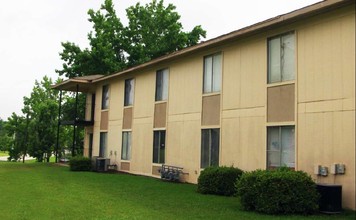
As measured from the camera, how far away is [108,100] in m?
26.1

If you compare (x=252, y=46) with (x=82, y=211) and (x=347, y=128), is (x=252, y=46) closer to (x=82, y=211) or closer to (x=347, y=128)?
(x=347, y=128)

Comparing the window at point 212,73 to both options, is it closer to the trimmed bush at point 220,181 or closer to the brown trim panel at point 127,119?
the trimmed bush at point 220,181

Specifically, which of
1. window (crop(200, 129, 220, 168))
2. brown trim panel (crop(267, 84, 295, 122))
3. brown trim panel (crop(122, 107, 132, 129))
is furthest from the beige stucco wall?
brown trim panel (crop(122, 107, 132, 129))

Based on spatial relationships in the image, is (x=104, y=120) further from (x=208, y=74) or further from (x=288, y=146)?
(x=288, y=146)

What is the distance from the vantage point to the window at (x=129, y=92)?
2316 cm

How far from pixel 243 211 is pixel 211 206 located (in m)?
1.00

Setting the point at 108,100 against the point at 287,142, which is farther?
the point at 108,100

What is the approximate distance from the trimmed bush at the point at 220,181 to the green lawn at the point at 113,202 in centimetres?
48

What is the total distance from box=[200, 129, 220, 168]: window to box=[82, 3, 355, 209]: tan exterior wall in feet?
0.87

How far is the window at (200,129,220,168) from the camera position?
52.2 feet

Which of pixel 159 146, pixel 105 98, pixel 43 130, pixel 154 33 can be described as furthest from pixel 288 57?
pixel 43 130

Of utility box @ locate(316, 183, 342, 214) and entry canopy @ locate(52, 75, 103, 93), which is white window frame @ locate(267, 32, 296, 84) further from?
entry canopy @ locate(52, 75, 103, 93)

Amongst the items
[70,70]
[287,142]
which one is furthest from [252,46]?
[70,70]

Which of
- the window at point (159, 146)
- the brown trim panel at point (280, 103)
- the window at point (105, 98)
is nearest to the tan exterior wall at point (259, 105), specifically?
the brown trim panel at point (280, 103)
